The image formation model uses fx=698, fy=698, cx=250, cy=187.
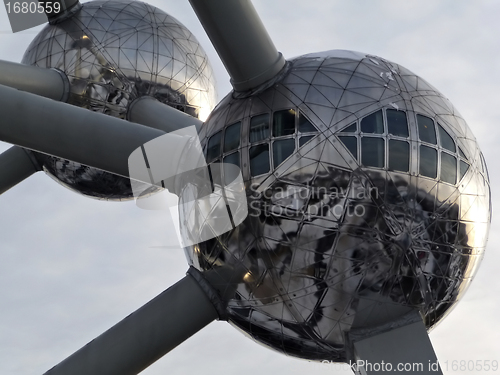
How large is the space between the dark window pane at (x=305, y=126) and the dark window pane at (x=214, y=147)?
0.82m

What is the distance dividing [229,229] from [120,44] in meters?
5.38

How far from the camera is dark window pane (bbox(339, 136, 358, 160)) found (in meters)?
5.77

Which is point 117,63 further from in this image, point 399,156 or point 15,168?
point 399,156

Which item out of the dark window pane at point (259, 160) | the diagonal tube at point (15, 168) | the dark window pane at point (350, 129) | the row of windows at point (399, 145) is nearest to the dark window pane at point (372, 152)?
the row of windows at point (399, 145)

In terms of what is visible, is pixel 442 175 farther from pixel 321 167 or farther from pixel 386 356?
pixel 386 356

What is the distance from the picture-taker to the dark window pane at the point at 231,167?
6055 mm

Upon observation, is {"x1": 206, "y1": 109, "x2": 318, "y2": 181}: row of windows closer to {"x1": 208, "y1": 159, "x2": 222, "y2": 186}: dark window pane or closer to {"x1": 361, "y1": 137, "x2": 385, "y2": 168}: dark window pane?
{"x1": 208, "y1": 159, "x2": 222, "y2": 186}: dark window pane

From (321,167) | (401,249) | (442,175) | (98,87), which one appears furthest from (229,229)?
(98,87)

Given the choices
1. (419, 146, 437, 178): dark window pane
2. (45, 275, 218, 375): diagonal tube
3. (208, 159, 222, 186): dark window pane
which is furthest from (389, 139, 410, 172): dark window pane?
(45, 275, 218, 375): diagonal tube

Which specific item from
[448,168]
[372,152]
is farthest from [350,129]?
[448,168]

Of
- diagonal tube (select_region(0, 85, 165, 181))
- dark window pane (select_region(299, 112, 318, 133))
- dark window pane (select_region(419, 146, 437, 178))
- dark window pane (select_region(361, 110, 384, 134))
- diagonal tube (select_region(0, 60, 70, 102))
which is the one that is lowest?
dark window pane (select_region(419, 146, 437, 178))

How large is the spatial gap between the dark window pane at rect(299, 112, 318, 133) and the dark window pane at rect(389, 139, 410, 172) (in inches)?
26.1

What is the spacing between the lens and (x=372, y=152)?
5.80 m

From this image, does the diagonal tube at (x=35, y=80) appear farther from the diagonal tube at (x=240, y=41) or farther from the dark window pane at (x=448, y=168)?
the dark window pane at (x=448, y=168)
